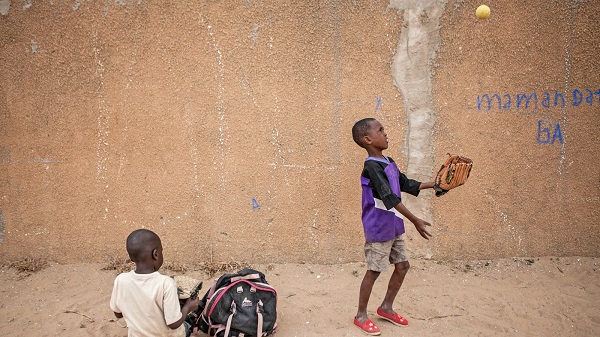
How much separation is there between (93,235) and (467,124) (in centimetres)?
326

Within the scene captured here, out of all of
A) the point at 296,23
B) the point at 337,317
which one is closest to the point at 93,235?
the point at 337,317

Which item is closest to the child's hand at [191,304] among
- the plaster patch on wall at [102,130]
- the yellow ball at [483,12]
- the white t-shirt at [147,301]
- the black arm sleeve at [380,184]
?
the white t-shirt at [147,301]

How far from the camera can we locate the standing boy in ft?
8.09

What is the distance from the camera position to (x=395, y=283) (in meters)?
3.21

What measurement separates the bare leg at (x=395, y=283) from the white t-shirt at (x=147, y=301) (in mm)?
1440

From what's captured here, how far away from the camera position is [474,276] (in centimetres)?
391

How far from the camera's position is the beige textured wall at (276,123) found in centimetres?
384

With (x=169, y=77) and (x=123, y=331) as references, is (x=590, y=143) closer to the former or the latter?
(x=169, y=77)

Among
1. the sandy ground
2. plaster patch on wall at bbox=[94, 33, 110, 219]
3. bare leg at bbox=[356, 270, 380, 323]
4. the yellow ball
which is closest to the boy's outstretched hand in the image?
the sandy ground

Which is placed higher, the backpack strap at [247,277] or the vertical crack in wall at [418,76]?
the vertical crack in wall at [418,76]

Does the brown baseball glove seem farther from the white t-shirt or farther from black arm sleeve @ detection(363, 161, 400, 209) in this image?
the white t-shirt

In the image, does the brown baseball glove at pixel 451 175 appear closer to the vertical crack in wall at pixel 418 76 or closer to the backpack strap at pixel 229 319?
the vertical crack in wall at pixel 418 76

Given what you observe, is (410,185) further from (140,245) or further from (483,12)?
(140,245)

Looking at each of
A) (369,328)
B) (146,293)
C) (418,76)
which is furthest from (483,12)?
(146,293)
